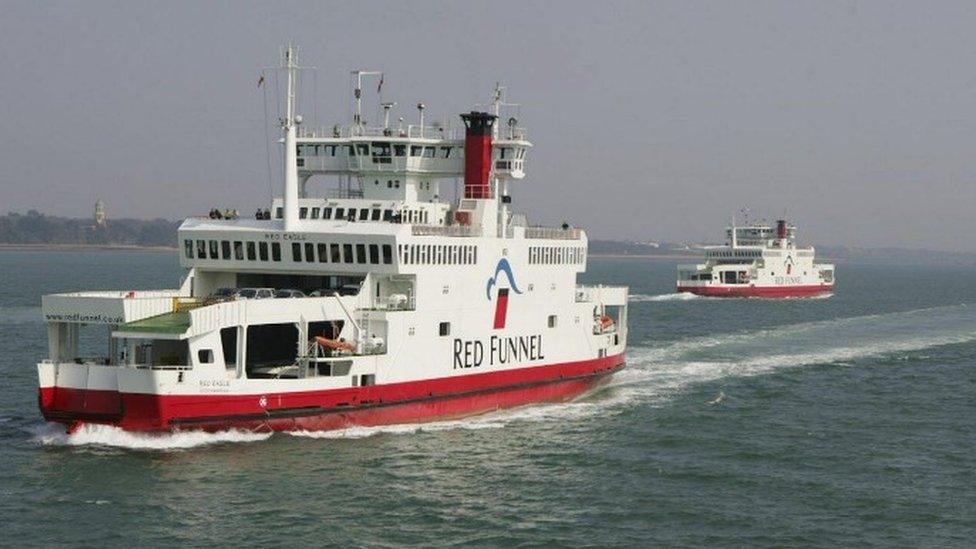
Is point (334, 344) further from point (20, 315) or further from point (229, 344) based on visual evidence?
point (20, 315)

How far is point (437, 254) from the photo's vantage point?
123 ft

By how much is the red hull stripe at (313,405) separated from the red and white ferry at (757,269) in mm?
84087

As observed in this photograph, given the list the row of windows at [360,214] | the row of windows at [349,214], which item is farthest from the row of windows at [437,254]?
the row of windows at [349,214]

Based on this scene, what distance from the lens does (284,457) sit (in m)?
30.7

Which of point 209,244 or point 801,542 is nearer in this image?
point 801,542

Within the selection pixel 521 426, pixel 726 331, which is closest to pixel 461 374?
pixel 521 426

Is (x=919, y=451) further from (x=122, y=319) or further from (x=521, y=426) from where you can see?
(x=122, y=319)

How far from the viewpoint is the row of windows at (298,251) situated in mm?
36031

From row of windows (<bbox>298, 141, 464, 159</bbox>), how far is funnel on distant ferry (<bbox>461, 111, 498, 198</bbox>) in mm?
495

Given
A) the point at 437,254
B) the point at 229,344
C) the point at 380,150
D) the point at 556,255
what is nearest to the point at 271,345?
the point at 229,344

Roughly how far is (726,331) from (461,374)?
39.4m

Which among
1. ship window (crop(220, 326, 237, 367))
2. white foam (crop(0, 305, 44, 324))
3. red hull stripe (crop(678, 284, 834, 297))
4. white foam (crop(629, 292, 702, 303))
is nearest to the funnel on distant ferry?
ship window (crop(220, 326, 237, 367))

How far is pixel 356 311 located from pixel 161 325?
6.56 meters

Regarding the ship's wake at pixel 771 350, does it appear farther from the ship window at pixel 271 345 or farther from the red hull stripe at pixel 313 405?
the ship window at pixel 271 345
